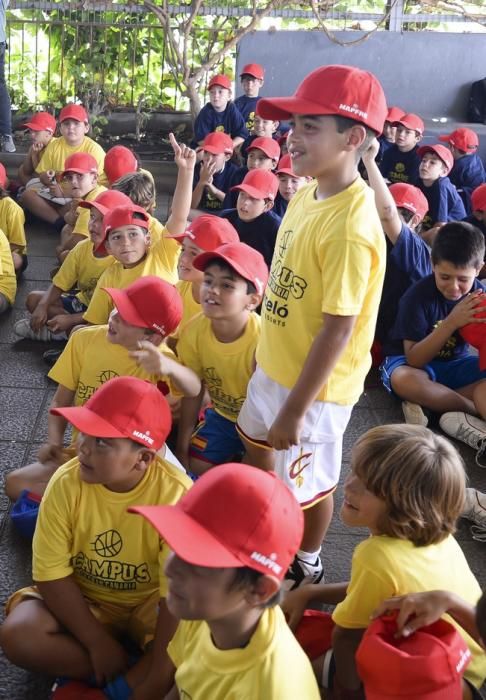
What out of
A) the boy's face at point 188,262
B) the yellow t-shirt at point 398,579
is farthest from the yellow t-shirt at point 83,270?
the yellow t-shirt at point 398,579

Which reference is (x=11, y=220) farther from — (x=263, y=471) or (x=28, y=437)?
(x=263, y=471)

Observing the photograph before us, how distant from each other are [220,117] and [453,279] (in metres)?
5.26

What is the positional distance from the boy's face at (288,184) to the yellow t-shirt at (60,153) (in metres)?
1.99

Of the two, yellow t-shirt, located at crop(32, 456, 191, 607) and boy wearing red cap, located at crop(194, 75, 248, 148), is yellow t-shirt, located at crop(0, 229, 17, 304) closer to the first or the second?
yellow t-shirt, located at crop(32, 456, 191, 607)

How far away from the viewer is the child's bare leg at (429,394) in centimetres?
428

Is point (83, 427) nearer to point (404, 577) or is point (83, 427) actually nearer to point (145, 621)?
point (145, 621)

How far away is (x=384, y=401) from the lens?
461cm

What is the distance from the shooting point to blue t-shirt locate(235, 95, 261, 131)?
889 cm

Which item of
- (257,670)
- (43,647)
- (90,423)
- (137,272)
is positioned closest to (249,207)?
(137,272)

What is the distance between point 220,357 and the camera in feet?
11.1

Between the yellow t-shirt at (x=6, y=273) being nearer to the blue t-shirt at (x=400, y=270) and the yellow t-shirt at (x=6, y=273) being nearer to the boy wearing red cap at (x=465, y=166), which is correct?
the blue t-shirt at (x=400, y=270)

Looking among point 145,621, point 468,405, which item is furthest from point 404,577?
point 468,405

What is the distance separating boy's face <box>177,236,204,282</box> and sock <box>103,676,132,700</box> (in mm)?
2068

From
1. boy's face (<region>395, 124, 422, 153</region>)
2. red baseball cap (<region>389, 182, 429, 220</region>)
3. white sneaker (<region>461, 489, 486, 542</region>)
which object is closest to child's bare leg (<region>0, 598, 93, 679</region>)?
white sneaker (<region>461, 489, 486, 542</region>)
